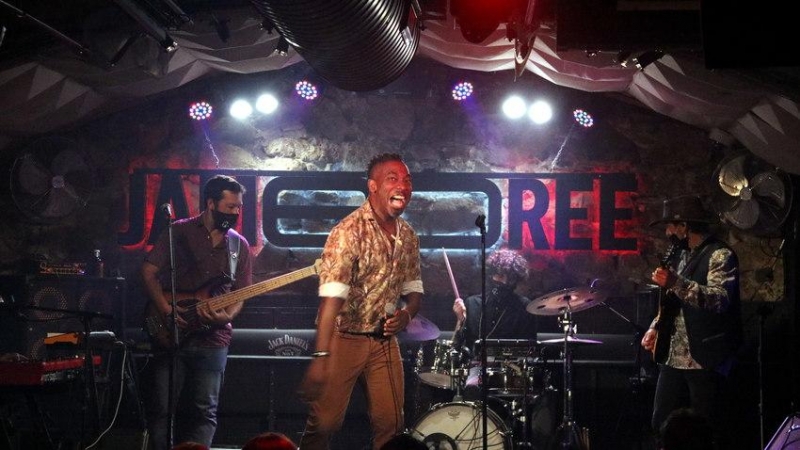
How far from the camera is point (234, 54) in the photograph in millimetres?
8875

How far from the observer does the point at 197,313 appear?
7223 millimetres

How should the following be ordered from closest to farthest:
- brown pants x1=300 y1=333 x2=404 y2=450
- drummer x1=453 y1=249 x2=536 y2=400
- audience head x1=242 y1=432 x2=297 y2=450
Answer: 1. audience head x1=242 y1=432 x2=297 y2=450
2. brown pants x1=300 y1=333 x2=404 y2=450
3. drummer x1=453 y1=249 x2=536 y2=400

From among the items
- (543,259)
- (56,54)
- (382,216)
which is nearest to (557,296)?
(543,259)

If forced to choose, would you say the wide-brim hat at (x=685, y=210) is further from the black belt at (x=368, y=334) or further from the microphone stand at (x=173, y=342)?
the microphone stand at (x=173, y=342)

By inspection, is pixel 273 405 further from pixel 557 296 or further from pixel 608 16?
pixel 608 16

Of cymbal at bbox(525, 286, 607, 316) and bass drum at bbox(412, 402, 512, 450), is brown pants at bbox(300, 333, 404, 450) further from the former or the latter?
cymbal at bbox(525, 286, 607, 316)

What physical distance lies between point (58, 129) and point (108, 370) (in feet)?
10.2

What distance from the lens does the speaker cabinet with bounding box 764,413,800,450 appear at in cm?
638

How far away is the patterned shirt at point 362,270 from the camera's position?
17.2 ft

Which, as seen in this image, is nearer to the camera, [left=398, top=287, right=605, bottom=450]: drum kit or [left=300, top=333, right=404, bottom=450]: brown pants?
[left=300, top=333, right=404, bottom=450]: brown pants

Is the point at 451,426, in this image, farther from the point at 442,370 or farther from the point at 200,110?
the point at 200,110

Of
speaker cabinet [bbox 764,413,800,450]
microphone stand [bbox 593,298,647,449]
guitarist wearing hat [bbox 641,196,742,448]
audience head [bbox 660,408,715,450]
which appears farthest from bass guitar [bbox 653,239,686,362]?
audience head [bbox 660,408,715,450]

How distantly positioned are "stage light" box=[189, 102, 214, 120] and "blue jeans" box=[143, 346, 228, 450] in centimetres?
426

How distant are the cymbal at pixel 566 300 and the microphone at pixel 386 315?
298 centimetres
